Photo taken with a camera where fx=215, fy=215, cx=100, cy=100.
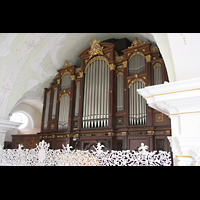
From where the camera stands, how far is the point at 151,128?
18.5 ft

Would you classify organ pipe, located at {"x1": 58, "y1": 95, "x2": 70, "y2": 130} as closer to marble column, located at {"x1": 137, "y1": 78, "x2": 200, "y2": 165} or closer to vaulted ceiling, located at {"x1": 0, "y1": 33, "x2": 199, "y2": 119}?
vaulted ceiling, located at {"x1": 0, "y1": 33, "x2": 199, "y2": 119}

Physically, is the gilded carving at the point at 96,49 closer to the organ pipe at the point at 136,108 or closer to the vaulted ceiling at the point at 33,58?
the vaulted ceiling at the point at 33,58

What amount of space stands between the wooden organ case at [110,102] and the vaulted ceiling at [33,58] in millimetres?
461

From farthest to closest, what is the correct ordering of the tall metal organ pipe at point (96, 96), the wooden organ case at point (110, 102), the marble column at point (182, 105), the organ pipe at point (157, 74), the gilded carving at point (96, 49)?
the gilded carving at point (96, 49) → the tall metal organ pipe at point (96, 96) → the organ pipe at point (157, 74) → the wooden organ case at point (110, 102) → the marble column at point (182, 105)

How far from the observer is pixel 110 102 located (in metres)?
6.52

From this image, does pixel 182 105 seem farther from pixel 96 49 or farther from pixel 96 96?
pixel 96 49

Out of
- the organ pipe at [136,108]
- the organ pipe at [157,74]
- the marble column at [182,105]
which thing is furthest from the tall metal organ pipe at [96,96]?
the marble column at [182,105]

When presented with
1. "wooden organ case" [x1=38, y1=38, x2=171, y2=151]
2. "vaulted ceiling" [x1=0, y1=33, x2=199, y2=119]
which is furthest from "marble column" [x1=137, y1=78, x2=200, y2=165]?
"vaulted ceiling" [x1=0, y1=33, x2=199, y2=119]

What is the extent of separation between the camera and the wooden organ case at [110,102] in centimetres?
587

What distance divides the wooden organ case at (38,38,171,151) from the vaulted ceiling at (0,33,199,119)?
18.2 inches

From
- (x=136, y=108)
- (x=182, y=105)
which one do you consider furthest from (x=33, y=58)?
(x=182, y=105)

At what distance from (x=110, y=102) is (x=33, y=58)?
3.08m

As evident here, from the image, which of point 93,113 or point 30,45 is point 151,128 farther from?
point 30,45
